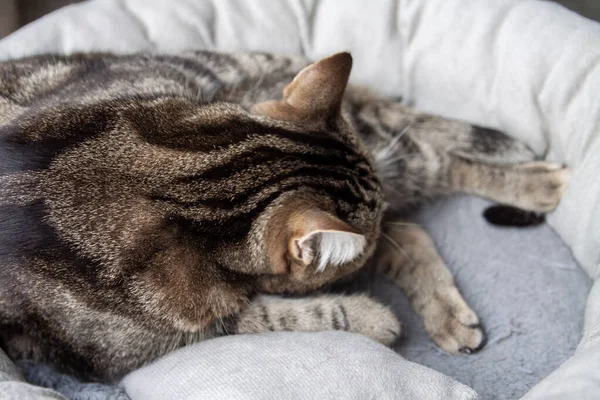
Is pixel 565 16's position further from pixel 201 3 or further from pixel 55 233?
pixel 55 233

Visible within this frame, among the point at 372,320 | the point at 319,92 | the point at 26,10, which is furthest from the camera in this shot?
the point at 26,10

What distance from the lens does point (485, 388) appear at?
1.33 meters

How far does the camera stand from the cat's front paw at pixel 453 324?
1.41 metres

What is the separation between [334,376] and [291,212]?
0.30 meters

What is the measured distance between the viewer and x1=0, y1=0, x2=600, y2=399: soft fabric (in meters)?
1.49

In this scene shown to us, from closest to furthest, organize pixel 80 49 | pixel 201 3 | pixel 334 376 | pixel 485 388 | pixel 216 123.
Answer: pixel 334 376 < pixel 216 123 < pixel 485 388 < pixel 80 49 < pixel 201 3

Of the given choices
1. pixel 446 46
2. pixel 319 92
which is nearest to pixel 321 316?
pixel 319 92

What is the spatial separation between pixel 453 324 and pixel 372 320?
8.4 inches

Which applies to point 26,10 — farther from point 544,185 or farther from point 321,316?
point 544,185

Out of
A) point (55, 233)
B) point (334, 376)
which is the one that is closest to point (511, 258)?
point (334, 376)

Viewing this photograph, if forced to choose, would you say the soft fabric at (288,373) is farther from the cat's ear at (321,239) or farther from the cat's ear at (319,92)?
the cat's ear at (319,92)

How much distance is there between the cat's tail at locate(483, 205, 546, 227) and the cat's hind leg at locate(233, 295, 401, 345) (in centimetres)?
44

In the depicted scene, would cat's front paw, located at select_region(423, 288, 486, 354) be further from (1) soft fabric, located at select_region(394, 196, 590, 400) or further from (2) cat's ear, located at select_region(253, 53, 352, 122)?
(2) cat's ear, located at select_region(253, 53, 352, 122)

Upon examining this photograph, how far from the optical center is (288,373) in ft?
3.48
